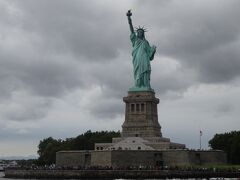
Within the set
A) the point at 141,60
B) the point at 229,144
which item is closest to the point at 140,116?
the point at 141,60

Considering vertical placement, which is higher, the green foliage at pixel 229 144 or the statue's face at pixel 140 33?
the statue's face at pixel 140 33

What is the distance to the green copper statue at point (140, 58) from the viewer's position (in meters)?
88.9

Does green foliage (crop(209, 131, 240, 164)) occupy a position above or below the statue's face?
below

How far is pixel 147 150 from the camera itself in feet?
254

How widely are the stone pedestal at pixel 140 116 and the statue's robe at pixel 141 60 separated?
237 centimetres

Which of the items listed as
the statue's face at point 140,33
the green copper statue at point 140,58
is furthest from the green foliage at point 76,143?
the statue's face at point 140,33

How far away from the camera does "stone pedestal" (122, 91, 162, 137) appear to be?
282ft

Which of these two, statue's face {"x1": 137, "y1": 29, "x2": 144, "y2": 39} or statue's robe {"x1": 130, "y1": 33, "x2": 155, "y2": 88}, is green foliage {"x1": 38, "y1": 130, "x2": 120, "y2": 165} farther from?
statue's face {"x1": 137, "y1": 29, "x2": 144, "y2": 39}

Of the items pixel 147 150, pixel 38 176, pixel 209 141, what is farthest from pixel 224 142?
pixel 38 176

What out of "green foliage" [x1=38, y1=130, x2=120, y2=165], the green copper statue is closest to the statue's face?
the green copper statue

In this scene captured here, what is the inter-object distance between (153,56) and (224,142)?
1998 centimetres

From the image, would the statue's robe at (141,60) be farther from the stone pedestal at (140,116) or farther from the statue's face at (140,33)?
the stone pedestal at (140,116)

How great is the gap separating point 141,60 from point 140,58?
0.36 m

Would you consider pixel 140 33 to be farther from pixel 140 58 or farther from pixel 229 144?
pixel 229 144
